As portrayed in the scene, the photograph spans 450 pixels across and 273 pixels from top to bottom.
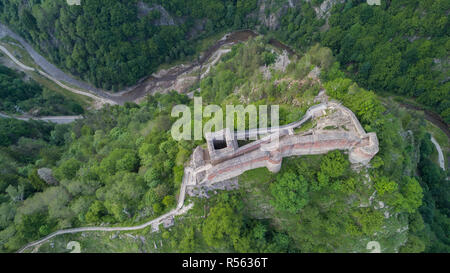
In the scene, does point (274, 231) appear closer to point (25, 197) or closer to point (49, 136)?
point (25, 197)

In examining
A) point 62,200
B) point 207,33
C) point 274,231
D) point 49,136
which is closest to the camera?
point 274,231

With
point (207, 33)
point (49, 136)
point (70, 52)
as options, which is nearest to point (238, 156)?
point (49, 136)

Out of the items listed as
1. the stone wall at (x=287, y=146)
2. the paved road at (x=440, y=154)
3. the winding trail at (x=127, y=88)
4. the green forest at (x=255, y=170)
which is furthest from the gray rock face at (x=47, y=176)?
the paved road at (x=440, y=154)

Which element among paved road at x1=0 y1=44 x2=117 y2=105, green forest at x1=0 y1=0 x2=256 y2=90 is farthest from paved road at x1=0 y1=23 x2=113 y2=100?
green forest at x1=0 y1=0 x2=256 y2=90

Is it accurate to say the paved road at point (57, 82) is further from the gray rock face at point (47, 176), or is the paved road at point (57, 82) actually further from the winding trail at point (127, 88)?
the gray rock face at point (47, 176)

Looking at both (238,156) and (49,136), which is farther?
(49,136)

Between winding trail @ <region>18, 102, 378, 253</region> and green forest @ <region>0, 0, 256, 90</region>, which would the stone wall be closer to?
winding trail @ <region>18, 102, 378, 253</region>

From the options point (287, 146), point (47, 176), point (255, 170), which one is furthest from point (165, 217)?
point (47, 176)

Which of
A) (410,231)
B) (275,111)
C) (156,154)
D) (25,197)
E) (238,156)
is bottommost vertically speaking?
(410,231)

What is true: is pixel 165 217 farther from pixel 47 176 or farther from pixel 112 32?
pixel 112 32
